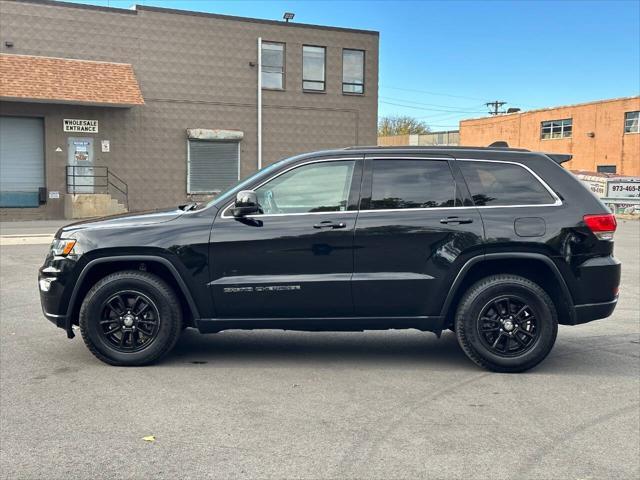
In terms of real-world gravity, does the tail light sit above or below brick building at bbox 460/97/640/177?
below

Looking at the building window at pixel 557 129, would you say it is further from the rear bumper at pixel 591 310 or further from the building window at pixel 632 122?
the rear bumper at pixel 591 310

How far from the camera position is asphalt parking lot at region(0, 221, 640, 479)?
368 centimetres

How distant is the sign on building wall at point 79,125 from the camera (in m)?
24.2

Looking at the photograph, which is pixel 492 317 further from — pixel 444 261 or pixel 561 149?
pixel 561 149

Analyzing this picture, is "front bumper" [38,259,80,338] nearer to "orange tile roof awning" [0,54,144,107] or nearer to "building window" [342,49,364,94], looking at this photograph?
"orange tile roof awning" [0,54,144,107]

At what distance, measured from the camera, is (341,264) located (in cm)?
540

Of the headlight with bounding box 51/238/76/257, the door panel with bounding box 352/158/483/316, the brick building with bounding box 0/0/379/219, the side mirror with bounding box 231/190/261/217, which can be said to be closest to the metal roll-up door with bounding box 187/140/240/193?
the brick building with bounding box 0/0/379/219

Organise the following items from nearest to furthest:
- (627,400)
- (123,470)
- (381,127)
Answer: (123,470) < (627,400) < (381,127)

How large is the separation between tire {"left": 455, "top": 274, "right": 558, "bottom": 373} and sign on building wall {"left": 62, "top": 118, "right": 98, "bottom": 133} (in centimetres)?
2214

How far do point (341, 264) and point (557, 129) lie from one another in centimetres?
5013

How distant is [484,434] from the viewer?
4133 mm

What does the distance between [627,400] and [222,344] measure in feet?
11.9

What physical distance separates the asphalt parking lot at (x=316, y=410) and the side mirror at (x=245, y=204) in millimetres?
1351

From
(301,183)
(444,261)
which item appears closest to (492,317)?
(444,261)
